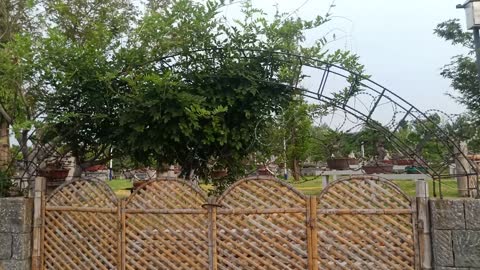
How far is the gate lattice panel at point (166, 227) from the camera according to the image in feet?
11.4

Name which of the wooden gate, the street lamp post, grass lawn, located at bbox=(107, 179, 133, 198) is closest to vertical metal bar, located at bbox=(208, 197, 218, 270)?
the wooden gate

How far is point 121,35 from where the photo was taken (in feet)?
18.8

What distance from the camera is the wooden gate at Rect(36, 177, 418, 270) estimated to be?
3227mm

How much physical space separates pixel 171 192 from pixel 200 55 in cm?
189

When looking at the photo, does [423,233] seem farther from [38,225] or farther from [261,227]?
[38,225]

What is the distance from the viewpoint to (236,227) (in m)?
3.44

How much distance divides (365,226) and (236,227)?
106 centimetres

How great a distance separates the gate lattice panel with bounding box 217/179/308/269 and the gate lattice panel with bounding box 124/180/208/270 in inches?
7.8

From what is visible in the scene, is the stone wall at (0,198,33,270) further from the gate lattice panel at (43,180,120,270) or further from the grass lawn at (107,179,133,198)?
the grass lawn at (107,179,133,198)

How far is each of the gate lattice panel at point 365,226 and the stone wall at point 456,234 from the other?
191 mm

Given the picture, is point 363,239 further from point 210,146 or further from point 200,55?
point 200,55

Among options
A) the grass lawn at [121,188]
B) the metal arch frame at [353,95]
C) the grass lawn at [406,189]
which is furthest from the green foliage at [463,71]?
the grass lawn at [121,188]

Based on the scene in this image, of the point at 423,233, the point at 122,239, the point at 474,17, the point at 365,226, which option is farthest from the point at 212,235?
the point at 474,17

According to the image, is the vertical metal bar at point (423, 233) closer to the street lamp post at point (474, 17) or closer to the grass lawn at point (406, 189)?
the grass lawn at point (406, 189)
